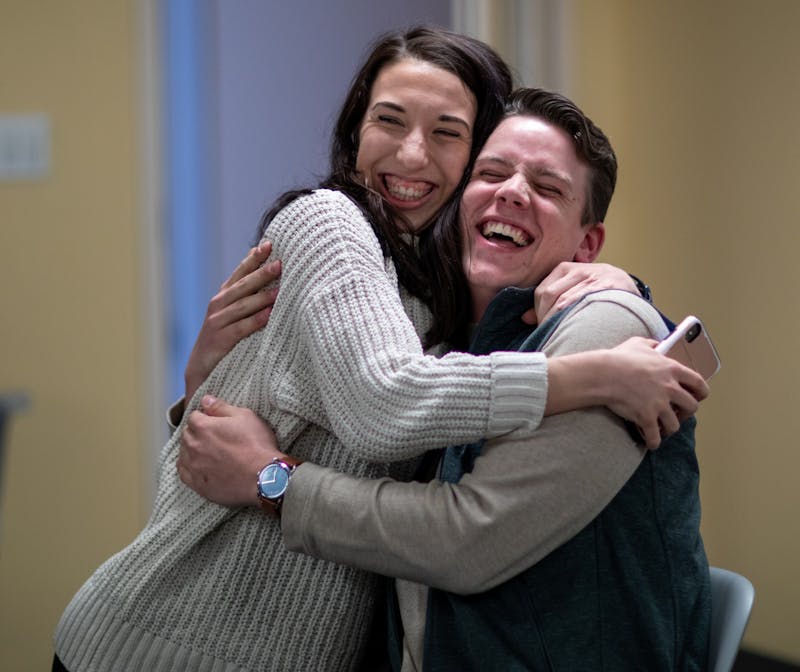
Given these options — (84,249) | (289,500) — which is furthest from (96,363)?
(289,500)

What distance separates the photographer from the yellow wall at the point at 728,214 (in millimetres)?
2705

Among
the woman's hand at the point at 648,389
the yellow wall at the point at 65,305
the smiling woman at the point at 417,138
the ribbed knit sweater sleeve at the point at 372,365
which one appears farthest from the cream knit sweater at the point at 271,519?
the yellow wall at the point at 65,305

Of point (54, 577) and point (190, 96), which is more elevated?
point (190, 96)

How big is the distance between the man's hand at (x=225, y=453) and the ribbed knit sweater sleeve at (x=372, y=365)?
7 centimetres

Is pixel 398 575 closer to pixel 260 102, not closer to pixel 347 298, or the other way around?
pixel 347 298

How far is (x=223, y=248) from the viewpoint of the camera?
11.4ft

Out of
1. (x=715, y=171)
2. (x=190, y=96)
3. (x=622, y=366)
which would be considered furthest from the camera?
(x=190, y=96)

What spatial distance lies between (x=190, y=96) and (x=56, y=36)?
482mm

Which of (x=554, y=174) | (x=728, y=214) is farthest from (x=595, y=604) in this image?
(x=728, y=214)

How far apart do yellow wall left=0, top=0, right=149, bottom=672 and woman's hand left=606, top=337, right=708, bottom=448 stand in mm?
2194

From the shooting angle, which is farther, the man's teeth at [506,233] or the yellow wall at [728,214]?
the yellow wall at [728,214]

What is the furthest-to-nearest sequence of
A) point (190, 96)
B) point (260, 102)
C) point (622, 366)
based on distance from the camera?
point (260, 102)
point (190, 96)
point (622, 366)

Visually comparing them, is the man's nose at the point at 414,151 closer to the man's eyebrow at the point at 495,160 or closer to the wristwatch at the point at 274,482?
the man's eyebrow at the point at 495,160

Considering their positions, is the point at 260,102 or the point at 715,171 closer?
the point at 715,171
